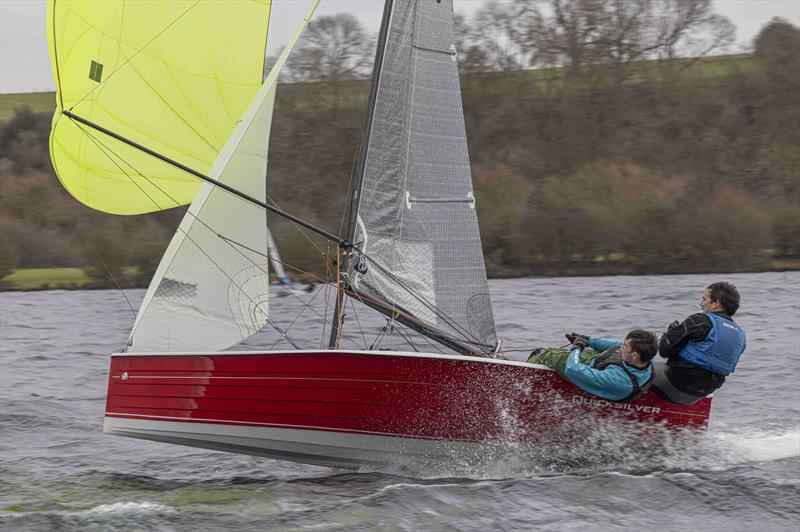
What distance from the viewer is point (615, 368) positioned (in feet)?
24.6

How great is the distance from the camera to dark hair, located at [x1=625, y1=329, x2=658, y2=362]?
743 cm

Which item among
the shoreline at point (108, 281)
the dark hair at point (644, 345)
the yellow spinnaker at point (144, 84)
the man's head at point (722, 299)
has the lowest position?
the shoreline at point (108, 281)

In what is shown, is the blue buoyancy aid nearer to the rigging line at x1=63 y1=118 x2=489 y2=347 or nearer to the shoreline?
the rigging line at x1=63 y1=118 x2=489 y2=347

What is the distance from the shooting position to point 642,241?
27688mm

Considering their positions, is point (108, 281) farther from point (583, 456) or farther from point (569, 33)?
point (569, 33)

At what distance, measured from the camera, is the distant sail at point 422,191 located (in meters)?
Result: 8.20

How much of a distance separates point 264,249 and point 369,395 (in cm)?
154

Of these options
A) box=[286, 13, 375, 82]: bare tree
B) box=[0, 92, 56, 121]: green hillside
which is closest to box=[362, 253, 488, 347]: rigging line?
box=[286, 13, 375, 82]: bare tree

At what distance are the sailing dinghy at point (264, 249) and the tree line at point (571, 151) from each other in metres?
12.8

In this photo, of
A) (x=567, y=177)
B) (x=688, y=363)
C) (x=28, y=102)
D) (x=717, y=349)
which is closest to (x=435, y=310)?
(x=688, y=363)

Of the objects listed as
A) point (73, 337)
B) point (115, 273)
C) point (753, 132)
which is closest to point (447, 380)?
point (73, 337)

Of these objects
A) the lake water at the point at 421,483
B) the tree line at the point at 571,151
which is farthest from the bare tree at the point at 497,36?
the lake water at the point at 421,483

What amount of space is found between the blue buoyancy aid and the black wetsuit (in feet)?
0.12

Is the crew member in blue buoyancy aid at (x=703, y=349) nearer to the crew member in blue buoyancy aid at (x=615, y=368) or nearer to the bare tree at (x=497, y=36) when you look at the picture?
the crew member in blue buoyancy aid at (x=615, y=368)
